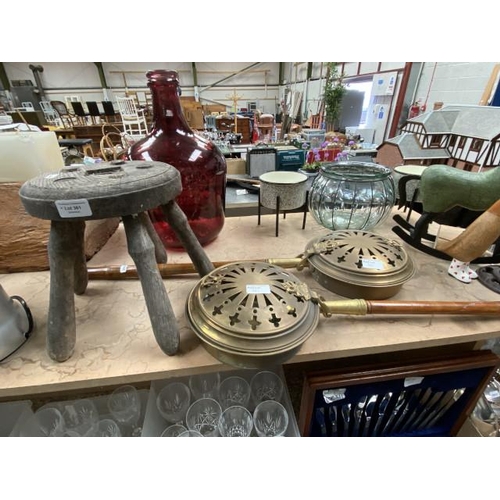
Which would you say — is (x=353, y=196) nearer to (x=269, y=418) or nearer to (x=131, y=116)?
(x=269, y=418)

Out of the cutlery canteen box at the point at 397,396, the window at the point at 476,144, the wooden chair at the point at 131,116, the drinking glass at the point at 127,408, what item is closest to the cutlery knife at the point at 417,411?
the cutlery canteen box at the point at 397,396

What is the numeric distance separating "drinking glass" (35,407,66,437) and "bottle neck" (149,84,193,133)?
65cm

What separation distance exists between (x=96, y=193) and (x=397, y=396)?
26.1 inches

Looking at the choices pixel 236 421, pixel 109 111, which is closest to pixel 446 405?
pixel 236 421

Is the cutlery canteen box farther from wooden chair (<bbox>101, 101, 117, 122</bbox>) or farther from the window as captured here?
wooden chair (<bbox>101, 101, 117, 122</bbox>)

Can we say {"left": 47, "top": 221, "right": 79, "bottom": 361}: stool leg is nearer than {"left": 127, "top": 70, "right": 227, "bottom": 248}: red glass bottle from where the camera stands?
Yes

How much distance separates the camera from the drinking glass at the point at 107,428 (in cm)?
59

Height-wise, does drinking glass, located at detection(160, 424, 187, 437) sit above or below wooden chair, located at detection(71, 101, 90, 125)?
below

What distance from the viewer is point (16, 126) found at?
0.56m

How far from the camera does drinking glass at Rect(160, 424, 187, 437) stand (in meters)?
0.57

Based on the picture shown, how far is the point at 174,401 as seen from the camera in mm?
→ 626

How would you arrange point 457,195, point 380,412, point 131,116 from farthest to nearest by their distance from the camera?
1. point 131,116
2. point 380,412
3. point 457,195

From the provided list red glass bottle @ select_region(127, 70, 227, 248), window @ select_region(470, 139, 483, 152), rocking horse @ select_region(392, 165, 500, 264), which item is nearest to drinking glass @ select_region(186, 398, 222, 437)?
Answer: red glass bottle @ select_region(127, 70, 227, 248)
